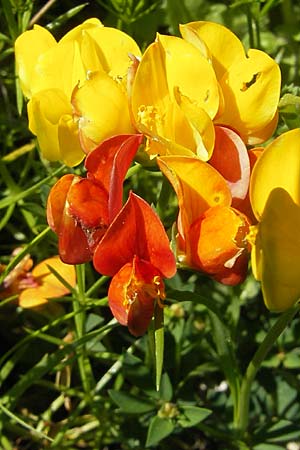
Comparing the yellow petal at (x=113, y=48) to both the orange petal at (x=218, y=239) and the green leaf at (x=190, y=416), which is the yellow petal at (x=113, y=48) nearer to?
the orange petal at (x=218, y=239)

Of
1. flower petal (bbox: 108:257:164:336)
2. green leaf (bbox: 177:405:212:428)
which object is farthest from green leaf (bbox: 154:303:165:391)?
green leaf (bbox: 177:405:212:428)

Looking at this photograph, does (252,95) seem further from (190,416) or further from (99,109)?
(190,416)

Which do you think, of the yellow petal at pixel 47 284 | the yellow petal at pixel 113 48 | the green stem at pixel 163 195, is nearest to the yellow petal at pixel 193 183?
the green stem at pixel 163 195

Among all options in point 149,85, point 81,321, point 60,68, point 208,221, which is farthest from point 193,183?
point 81,321

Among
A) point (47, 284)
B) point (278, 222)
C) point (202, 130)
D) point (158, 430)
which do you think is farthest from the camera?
point (47, 284)

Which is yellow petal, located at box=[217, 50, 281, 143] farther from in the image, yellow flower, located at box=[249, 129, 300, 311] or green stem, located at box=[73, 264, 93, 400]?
green stem, located at box=[73, 264, 93, 400]

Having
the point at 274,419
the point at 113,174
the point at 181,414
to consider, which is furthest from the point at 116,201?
the point at 274,419

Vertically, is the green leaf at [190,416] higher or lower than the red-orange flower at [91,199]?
lower
